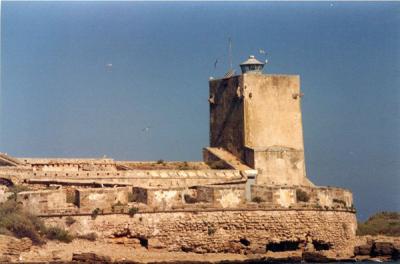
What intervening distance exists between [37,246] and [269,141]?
14.0 metres

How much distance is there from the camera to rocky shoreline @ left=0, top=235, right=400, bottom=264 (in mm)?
32094

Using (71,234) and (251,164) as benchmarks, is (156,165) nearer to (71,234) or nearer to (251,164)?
(251,164)

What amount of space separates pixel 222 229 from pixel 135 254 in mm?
3832

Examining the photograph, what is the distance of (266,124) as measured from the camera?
1742 inches

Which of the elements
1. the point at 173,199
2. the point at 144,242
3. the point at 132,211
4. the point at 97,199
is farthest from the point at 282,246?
the point at 97,199

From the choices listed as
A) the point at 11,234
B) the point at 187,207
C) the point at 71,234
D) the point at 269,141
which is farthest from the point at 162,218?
the point at 269,141

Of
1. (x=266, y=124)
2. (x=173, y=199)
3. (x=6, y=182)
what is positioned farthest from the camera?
(x=266, y=124)

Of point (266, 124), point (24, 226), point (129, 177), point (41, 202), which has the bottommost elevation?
point (24, 226)

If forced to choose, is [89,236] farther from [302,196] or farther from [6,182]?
[302,196]

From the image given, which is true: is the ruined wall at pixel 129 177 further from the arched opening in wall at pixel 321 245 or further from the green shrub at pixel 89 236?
the arched opening in wall at pixel 321 245

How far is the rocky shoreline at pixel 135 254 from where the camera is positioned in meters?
32.1

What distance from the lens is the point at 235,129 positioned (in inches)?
1764

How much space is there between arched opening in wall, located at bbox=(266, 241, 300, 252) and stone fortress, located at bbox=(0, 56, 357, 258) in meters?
0.03

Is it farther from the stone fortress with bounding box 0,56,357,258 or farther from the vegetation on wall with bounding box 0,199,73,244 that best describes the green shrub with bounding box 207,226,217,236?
the vegetation on wall with bounding box 0,199,73,244
